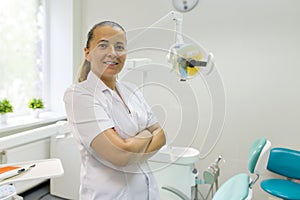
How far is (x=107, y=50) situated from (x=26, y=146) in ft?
5.81

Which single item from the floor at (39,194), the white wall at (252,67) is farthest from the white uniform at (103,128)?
the floor at (39,194)

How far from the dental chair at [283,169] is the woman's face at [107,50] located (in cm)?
154

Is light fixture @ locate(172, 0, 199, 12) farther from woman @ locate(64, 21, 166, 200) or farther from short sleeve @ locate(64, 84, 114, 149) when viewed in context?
short sleeve @ locate(64, 84, 114, 149)

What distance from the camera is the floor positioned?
7.84ft

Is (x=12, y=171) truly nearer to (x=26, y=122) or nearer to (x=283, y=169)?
(x=26, y=122)

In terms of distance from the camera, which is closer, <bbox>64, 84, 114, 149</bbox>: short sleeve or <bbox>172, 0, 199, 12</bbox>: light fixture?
<bbox>64, 84, 114, 149</bbox>: short sleeve

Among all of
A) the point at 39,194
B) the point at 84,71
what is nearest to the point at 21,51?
the point at 39,194

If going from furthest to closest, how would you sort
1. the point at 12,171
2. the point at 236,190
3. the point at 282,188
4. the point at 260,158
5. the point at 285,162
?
the point at 285,162, the point at 282,188, the point at 260,158, the point at 12,171, the point at 236,190

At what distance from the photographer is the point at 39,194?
2449mm

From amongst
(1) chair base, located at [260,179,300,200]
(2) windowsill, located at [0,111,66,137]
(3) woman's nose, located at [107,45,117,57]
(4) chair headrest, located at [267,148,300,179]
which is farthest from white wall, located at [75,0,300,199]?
(2) windowsill, located at [0,111,66,137]

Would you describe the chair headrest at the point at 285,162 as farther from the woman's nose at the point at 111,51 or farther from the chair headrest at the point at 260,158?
the woman's nose at the point at 111,51

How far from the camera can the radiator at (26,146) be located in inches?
76.9

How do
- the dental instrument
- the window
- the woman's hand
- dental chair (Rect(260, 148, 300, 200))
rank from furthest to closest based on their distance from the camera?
the window, dental chair (Rect(260, 148, 300, 200)), the dental instrument, the woman's hand

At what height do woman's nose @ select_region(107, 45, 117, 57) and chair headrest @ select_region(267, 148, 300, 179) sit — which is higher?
woman's nose @ select_region(107, 45, 117, 57)
